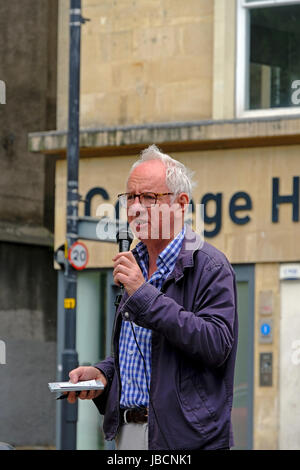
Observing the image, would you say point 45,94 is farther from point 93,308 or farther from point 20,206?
point 93,308

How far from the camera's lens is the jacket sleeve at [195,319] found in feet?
13.5

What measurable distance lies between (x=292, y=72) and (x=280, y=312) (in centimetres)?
281

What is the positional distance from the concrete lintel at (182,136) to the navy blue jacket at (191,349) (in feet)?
37.2

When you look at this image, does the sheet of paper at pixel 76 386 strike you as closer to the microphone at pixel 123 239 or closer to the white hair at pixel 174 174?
the microphone at pixel 123 239

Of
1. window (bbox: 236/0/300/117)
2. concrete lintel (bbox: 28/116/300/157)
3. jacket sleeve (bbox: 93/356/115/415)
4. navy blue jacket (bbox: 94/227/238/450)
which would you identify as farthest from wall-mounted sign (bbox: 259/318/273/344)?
navy blue jacket (bbox: 94/227/238/450)

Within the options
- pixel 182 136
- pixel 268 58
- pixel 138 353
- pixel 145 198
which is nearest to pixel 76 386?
pixel 138 353

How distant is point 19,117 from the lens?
784 inches

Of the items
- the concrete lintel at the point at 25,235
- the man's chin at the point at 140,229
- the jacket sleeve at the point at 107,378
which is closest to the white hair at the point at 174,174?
the man's chin at the point at 140,229

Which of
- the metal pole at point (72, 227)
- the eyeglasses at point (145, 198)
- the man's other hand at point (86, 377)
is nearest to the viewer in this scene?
the eyeglasses at point (145, 198)

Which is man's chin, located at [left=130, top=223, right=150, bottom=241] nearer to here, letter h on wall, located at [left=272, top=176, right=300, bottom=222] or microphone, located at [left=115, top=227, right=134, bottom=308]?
microphone, located at [left=115, top=227, right=134, bottom=308]

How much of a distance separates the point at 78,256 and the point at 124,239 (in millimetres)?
10992

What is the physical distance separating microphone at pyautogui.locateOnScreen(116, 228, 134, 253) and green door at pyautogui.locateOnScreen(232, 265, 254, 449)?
1113cm

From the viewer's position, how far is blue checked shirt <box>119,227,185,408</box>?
4.36 meters
